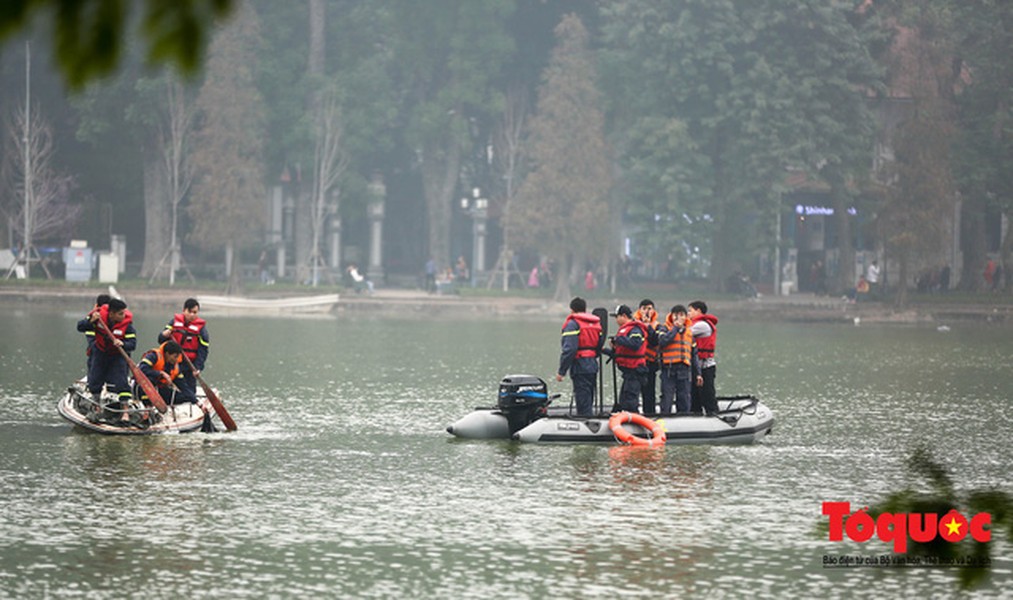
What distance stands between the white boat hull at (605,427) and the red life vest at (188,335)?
3.82m

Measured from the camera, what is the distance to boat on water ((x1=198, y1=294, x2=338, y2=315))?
6250 cm

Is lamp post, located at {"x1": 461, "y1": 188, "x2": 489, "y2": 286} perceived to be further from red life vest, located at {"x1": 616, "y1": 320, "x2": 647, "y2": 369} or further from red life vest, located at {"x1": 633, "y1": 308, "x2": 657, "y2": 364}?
red life vest, located at {"x1": 616, "y1": 320, "x2": 647, "y2": 369}

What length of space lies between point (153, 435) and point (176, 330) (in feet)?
4.92

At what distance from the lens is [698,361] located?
23047 millimetres

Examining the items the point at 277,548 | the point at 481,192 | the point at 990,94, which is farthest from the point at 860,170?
the point at 277,548

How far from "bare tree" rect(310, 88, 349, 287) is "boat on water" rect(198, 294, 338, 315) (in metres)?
7.28

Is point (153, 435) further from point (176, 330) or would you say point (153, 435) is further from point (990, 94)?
point (990, 94)

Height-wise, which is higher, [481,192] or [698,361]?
[481,192]

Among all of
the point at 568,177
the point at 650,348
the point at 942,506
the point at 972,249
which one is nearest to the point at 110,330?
the point at 650,348

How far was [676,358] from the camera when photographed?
887 inches

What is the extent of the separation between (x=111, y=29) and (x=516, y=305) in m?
64.2

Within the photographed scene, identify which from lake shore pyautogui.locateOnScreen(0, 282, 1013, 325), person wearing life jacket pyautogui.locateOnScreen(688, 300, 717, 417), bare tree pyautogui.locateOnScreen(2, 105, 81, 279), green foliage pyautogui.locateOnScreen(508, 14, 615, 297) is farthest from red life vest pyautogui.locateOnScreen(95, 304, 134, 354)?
bare tree pyautogui.locateOnScreen(2, 105, 81, 279)

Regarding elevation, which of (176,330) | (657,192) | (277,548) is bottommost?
(277,548)

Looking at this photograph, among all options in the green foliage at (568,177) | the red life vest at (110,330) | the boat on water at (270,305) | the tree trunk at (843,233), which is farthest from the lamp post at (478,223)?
the red life vest at (110,330)
